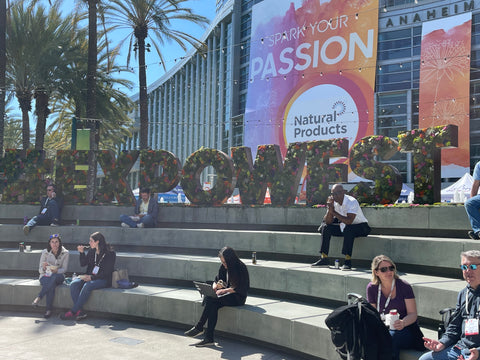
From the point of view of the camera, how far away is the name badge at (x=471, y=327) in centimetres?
437

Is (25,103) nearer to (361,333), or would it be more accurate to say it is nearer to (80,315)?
(80,315)

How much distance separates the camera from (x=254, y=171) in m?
11.8

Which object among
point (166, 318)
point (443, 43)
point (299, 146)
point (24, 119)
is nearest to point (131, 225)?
point (166, 318)

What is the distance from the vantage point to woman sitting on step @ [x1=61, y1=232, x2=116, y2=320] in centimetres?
909

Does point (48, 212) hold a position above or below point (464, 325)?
above

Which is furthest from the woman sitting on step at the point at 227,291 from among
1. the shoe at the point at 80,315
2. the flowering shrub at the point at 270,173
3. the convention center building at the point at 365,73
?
the convention center building at the point at 365,73

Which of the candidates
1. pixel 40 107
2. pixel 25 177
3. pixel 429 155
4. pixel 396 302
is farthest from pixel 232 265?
pixel 40 107

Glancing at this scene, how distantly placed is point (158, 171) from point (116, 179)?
1.35 meters

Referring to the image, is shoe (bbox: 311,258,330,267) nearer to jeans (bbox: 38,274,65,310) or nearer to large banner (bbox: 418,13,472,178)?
jeans (bbox: 38,274,65,310)

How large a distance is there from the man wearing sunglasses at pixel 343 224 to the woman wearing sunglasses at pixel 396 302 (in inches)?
99.7

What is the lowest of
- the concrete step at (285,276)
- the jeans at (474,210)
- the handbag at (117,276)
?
the handbag at (117,276)

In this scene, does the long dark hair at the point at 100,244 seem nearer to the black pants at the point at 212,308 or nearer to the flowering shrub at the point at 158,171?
the black pants at the point at 212,308

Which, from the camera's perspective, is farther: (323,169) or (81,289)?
(323,169)

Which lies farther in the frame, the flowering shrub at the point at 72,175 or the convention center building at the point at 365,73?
the convention center building at the point at 365,73
